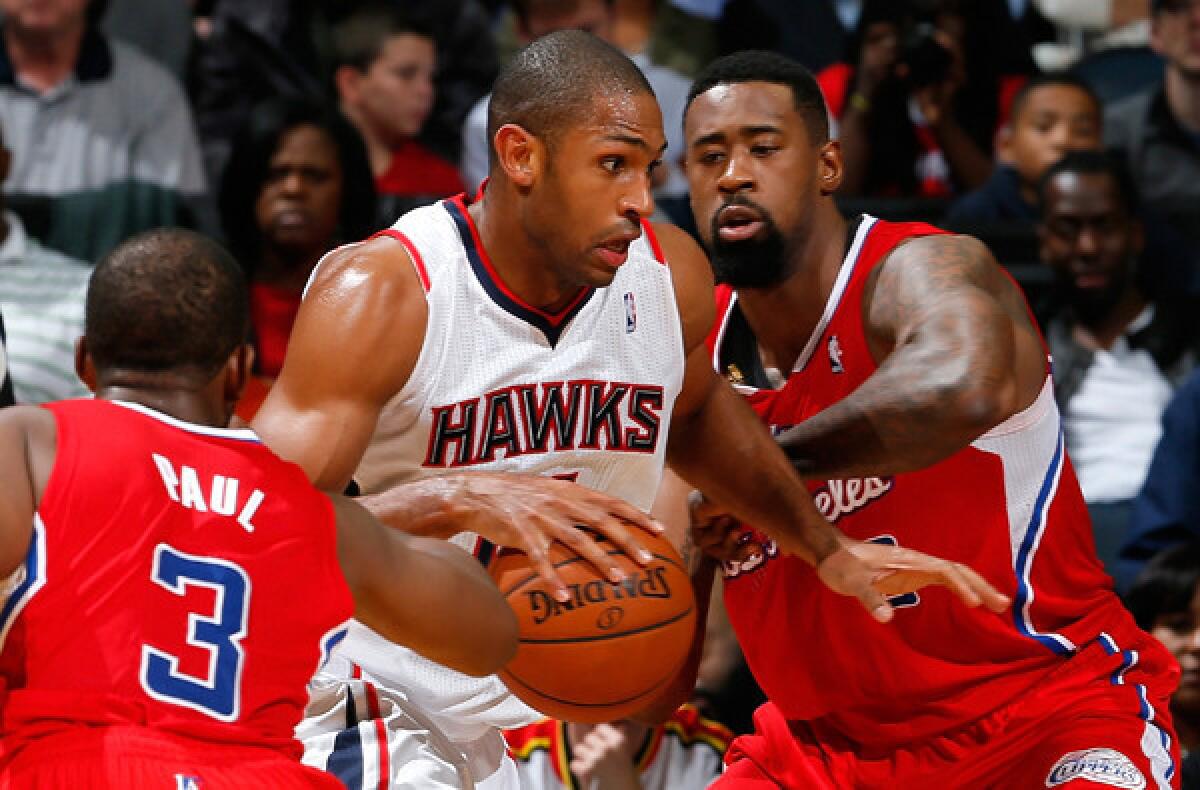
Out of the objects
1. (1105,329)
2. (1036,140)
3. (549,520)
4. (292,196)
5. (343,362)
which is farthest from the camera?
(1036,140)

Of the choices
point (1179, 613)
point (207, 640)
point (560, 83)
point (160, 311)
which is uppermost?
point (560, 83)

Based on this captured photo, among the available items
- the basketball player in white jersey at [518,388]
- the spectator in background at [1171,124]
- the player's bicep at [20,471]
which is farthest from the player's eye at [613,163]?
the spectator in background at [1171,124]

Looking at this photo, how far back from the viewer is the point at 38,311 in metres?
5.85

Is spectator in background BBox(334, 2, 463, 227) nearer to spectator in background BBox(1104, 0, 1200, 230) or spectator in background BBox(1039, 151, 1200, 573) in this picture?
spectator in background BBox(1039, 151, 1200, 573)

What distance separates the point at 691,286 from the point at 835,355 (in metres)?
0.37

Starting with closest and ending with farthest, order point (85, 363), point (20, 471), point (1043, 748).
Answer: point (20, 471) → point (85, 363) → point (1043, 748)

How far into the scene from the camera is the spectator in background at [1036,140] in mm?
6992

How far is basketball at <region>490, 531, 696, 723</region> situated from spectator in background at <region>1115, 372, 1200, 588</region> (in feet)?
8.60

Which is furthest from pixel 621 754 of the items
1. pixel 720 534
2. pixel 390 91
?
pixel 390 91

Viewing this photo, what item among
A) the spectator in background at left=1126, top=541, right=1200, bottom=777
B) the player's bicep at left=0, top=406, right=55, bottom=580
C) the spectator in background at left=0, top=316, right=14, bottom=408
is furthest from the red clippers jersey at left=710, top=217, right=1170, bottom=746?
the player's bicep at left=0, top=406, right=55, bottom=580

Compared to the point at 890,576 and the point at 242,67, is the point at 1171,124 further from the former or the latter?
the point at 890,576

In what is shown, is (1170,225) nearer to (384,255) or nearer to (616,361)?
(616,361)

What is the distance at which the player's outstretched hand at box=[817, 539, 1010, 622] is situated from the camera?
3518 millimetres

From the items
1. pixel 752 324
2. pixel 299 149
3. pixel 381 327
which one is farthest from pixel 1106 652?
pixel 299 149
